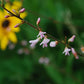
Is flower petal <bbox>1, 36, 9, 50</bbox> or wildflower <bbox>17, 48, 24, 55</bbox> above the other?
flower petal <bbox>1, 36, 9, 50</bbox>

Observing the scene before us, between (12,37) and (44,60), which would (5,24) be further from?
(44,60)

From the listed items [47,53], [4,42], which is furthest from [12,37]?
[47,53]

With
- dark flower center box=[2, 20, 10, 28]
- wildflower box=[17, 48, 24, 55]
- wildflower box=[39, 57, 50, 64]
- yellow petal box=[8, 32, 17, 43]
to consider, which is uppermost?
dark flower center box=[2, 20, 10, 28]

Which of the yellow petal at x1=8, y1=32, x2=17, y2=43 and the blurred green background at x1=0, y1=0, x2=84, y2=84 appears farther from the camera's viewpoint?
the yellow petal at x1=8, y1=32, x2=17, y2=43

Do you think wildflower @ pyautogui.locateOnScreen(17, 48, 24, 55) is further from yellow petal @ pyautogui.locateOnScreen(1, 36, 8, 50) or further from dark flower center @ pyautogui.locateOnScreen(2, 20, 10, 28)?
dark flower center @ pyautogui.locateOnScreen(2, 20, 10, 28)

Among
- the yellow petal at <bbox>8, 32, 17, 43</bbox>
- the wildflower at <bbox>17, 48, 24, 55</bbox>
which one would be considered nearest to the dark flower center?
the yellow petal at <bbox>8, 32, 17, 43</bbox>

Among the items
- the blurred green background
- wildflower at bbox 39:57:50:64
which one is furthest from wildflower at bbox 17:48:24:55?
wildflower at bbox 39:57:50:64

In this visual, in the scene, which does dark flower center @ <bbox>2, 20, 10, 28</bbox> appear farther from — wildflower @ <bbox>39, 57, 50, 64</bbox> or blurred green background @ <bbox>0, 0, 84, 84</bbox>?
wildflower @ <bbox>39, 57, 50, 64</bbox>

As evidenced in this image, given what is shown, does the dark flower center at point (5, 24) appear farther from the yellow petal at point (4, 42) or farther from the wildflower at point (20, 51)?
the wildflower at point (20, 51)

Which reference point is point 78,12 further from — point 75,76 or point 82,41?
point 75,76

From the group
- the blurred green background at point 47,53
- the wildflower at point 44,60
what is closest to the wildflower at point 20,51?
the blurred green background at point 47,53
